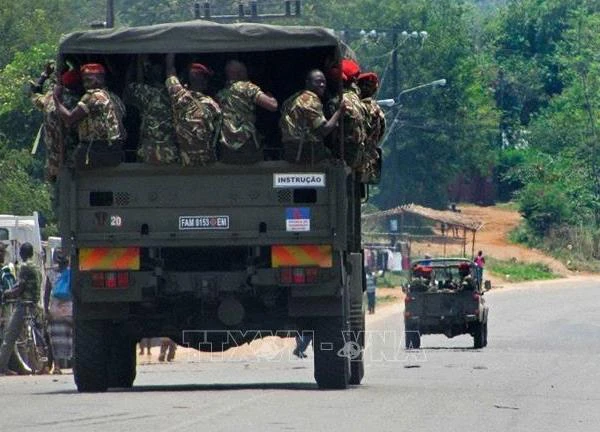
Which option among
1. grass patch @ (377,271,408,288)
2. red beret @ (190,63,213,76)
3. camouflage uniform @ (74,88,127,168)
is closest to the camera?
camouflage uniform @ (74,88,127,168)

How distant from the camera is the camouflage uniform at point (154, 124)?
52.4 ft

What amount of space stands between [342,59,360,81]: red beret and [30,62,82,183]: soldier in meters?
2.56

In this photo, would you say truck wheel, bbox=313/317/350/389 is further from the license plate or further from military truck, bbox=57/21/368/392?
the license plate

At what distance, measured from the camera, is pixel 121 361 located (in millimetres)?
17906

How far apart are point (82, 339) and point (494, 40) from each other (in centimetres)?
8486

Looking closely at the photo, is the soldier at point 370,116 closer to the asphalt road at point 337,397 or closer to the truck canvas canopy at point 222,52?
the truck canvas canopy at point 222,52

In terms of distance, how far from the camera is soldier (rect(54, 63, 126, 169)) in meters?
15.9

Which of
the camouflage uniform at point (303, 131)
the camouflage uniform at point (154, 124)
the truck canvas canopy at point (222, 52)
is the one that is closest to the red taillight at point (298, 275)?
the camouflage uniform at point (303, 131)

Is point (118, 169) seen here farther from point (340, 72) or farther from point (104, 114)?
point (340, 72)

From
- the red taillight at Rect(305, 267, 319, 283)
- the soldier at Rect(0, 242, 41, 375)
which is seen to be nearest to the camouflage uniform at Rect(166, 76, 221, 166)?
the red taillight at Rect(305, 267, 319, 283)

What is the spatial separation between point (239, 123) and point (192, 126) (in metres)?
0.46

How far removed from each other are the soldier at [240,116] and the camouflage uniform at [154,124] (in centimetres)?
49

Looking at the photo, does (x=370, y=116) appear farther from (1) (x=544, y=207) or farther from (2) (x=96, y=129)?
(1) (x=544, y=207)

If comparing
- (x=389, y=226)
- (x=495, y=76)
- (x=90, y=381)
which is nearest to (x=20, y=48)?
(x=389, y=226)
